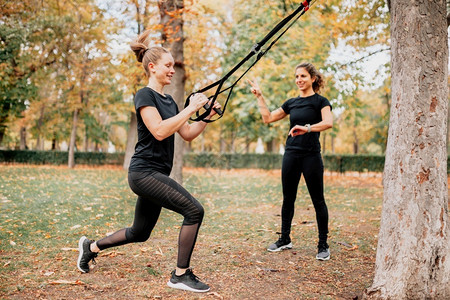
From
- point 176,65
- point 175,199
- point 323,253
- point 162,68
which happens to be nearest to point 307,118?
point 323,253

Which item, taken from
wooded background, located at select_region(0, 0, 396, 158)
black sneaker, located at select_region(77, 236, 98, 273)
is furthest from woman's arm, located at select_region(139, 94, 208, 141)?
wooded background, located at select_region(0, 0, 396, 158)

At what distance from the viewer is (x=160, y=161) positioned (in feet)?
10.3

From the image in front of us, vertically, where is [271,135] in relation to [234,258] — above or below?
above

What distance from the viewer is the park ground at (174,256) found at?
126 inches

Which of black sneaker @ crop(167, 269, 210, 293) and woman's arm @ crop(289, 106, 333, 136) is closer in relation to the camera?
black sneaker @ crop(167, 269, 210, 293)

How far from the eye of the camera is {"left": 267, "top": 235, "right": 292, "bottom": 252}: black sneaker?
4.52 m

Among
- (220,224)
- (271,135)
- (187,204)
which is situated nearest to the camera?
(187,204)

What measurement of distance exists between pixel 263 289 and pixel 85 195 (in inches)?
276

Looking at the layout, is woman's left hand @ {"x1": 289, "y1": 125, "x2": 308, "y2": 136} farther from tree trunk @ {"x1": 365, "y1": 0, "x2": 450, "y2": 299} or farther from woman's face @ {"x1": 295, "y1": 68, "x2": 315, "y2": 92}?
tree trunk @ {"x1": 365, "y1": 0, "x2": 450, "y2": 299}

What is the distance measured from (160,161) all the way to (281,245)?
85.1 inches

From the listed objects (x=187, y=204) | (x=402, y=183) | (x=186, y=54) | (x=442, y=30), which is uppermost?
(x=186, y=54)

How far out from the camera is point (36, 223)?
5824mm

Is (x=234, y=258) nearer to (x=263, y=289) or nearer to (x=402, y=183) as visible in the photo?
(x=263, y=289)

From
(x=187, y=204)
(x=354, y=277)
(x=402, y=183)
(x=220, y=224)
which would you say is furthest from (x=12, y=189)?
(x=402, y=183)
